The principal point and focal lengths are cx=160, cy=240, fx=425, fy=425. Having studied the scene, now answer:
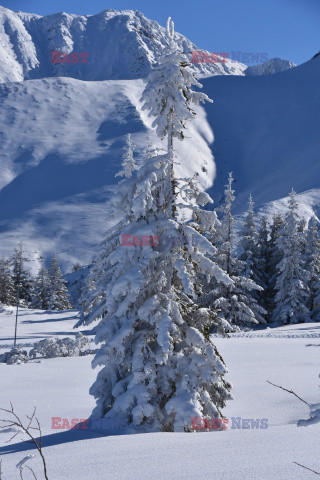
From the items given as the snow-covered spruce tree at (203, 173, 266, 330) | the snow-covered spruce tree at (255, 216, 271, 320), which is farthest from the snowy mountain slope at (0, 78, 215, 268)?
the snow-covered spruce tree at (203, 173, 266, 330)

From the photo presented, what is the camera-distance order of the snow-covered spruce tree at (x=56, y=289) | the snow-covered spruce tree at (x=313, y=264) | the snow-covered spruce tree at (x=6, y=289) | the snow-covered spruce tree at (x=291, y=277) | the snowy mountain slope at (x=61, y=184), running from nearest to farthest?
the snow-covered spruce tree at (x=291, y=277), the snow-covered spruce tree at (x=313, y=264), the snow-covered spruce tree at (x=56, y=289), the snow-covered spruce tree at (x=6, y=289), the snowy mountain slope at (x=61, y=184)

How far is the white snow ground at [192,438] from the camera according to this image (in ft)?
15.9

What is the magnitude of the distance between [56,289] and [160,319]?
162 ft

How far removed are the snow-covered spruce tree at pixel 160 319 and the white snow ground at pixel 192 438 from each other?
0.90 meters

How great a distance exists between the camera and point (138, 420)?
7.70 metres

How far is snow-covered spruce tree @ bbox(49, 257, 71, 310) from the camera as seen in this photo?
54.4 meters

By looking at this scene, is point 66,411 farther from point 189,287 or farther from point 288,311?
point 288,311

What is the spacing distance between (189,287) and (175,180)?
8.69ft

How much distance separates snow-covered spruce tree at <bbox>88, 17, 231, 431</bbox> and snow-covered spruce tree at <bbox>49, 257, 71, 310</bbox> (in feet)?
152

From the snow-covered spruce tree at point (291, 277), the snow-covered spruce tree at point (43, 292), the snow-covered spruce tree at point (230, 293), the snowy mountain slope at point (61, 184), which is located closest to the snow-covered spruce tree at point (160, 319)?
the snow-covered spruce tree at point (230, 293)

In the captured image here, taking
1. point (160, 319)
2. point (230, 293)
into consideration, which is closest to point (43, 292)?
point (230, 293)

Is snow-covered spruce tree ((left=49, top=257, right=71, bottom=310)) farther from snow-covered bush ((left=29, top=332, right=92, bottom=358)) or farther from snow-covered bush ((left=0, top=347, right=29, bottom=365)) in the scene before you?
snow-covered bush ((left=0, top=347, right=29, bottom=365))

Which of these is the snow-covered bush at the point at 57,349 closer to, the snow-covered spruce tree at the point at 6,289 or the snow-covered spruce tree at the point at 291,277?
the snow-covered spruce tree at the point at 291,277

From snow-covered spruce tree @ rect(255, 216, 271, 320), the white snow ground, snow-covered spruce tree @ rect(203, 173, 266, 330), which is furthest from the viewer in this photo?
snow-covered spruce tree @ rect(255, 216, 271, 320)
